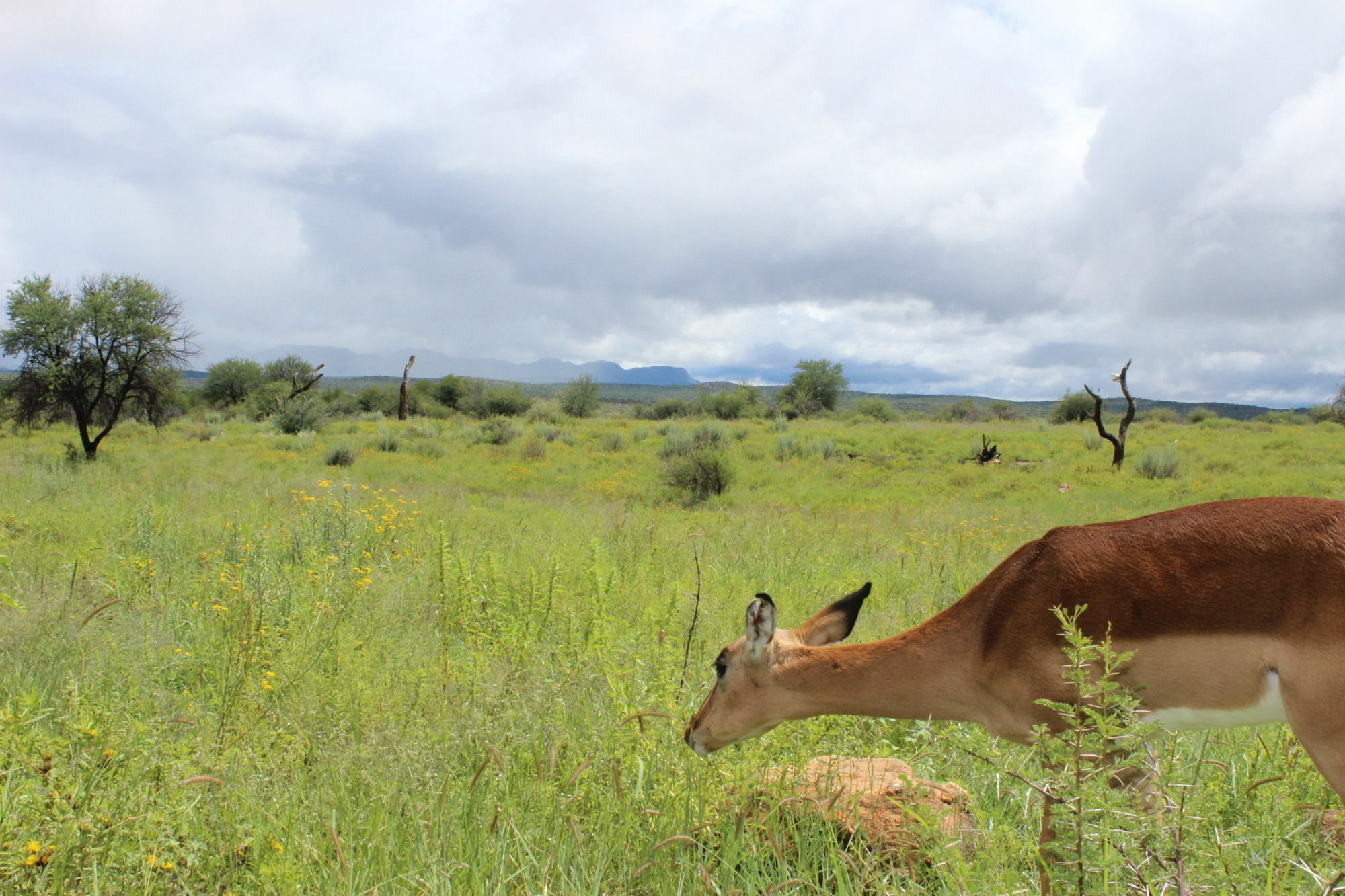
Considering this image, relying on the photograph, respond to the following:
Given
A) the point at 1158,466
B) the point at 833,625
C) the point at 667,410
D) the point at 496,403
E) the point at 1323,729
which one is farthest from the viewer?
the point at 667,410

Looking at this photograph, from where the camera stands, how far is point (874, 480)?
2184 centimetres

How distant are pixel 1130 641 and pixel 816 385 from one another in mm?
66810

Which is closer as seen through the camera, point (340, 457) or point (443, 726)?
point (443, 726)

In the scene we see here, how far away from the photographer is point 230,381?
230 feet

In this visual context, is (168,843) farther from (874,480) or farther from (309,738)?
(874,480)

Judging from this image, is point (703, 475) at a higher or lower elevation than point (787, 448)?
lower

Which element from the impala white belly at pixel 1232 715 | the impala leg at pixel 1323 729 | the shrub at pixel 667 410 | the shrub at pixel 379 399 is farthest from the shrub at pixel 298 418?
the impala leg at pixel 1323 729

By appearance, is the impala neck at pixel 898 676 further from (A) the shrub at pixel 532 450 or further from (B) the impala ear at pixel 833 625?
(A) the shrub at pixel 532 450

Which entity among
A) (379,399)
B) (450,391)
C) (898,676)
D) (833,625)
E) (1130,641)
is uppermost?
(450,391)

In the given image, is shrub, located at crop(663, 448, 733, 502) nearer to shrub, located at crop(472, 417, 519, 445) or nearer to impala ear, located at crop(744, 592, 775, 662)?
shrub, located at crop(472, 417, 519, 445)

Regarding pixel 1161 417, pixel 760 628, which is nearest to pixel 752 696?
pixel 760 628

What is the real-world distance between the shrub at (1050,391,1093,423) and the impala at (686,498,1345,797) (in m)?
58.2

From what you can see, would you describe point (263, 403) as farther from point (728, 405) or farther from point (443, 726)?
point (443, 726)

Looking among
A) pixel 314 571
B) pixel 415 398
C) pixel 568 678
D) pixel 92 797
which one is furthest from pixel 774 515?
pixel 415 398
